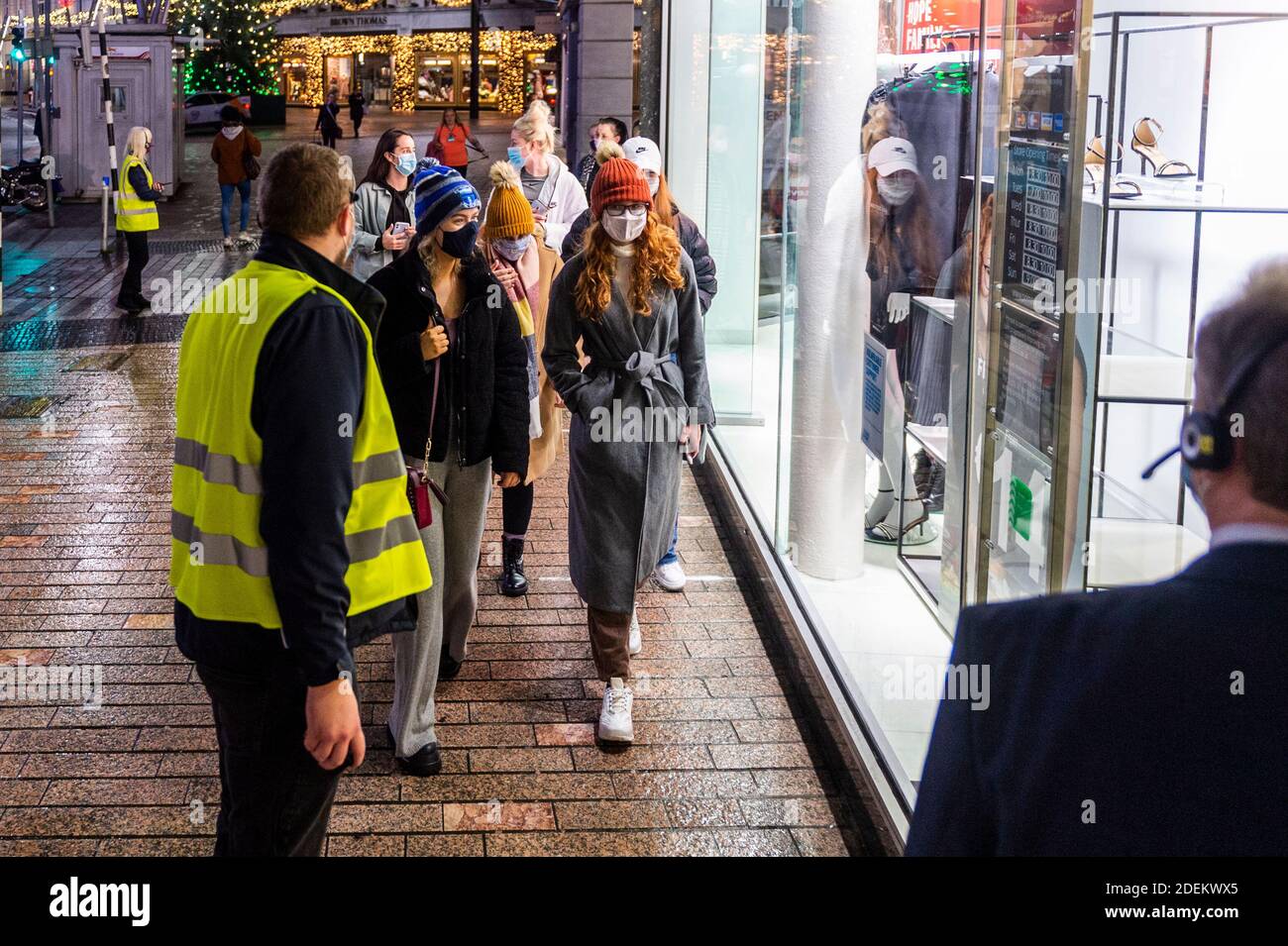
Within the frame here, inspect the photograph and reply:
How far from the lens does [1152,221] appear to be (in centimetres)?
358

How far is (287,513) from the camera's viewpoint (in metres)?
2.56

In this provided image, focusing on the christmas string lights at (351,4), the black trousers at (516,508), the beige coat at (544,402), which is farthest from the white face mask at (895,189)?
the christmas string lights at (351,4)

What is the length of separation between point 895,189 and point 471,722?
7.50 ft

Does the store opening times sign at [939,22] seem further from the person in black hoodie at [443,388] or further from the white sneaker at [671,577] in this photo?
the white sneaker at [671,577]

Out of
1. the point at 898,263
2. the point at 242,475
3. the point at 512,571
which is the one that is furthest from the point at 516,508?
the point at 242,475

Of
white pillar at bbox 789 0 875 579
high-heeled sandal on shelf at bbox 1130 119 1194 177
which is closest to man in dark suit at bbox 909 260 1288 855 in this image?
high-heeled sandal on shelf at bbox 1130 119 1194 177

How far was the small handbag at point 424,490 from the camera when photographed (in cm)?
417

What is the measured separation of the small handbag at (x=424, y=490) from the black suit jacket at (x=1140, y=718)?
2932mm

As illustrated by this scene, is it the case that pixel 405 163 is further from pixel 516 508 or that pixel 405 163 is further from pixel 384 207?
pixel 516 508

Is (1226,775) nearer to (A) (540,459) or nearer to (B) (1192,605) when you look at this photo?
(B) (1192,605)

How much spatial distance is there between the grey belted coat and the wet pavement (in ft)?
1.90
